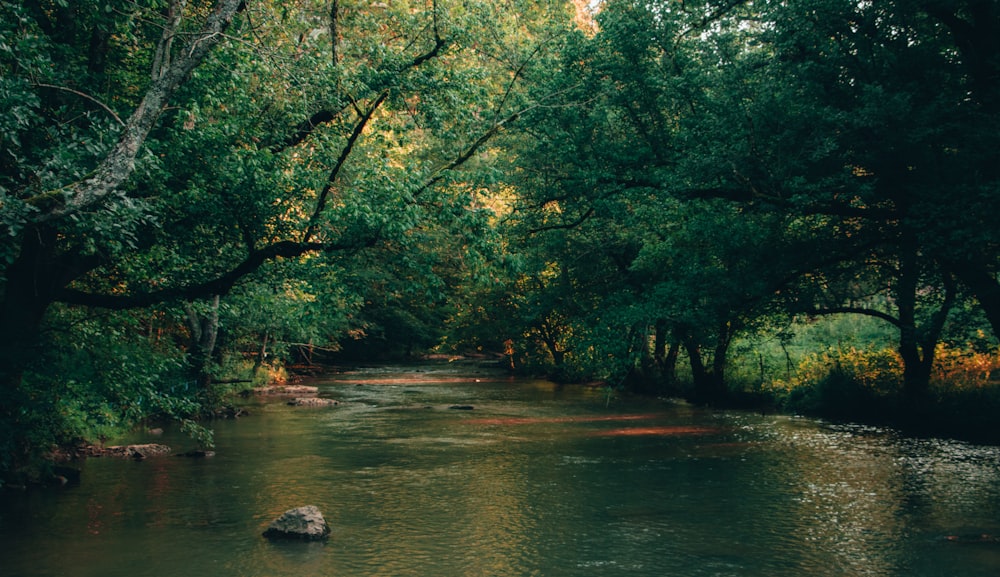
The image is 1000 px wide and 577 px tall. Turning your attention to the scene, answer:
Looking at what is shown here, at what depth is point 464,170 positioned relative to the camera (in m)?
16.4

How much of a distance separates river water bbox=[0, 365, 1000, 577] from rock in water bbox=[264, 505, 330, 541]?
0.60 ft

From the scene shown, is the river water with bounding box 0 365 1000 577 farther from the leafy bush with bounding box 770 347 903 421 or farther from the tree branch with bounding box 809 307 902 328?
the tree branch with bounding box 809 307 902 328

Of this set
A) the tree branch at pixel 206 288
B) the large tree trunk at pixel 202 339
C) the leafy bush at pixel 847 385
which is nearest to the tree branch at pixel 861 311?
the leafy bush at pixel 847 385

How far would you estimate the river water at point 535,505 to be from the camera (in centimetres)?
1061

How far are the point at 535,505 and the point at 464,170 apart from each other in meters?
7.18

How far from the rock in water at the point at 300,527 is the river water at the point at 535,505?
18 centimetres

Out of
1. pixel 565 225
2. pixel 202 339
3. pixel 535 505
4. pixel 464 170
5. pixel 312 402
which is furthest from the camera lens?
pixel 312 402

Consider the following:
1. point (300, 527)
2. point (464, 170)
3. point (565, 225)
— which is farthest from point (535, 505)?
point (565, 225)

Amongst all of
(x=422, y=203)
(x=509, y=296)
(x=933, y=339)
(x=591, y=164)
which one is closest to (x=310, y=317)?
(x=422, y=203)

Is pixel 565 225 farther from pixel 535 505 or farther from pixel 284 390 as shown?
pixel 284 390

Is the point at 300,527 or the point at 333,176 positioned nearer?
the point at 300,527

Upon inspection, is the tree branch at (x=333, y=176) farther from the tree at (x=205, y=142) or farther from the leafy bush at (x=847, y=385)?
the leafy bush at (x=847, y=385)

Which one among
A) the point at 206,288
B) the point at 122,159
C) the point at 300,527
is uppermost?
the point at 122,159

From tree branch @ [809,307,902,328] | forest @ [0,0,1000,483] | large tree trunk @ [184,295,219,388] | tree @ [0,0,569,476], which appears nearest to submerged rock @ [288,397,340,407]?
large tree trunk @ [184,295,219,388]
